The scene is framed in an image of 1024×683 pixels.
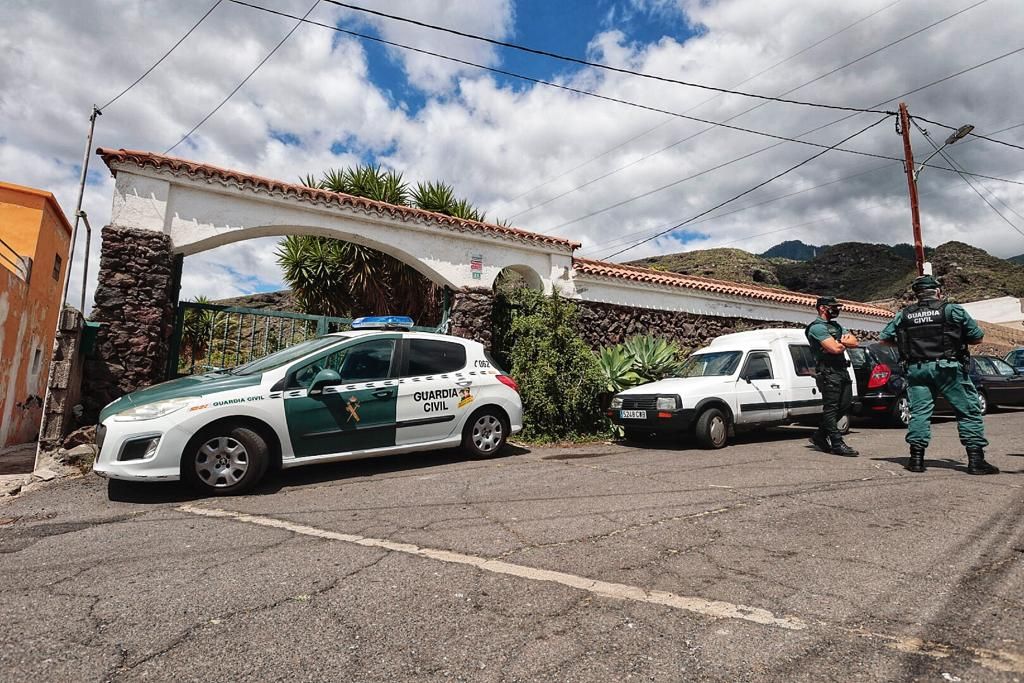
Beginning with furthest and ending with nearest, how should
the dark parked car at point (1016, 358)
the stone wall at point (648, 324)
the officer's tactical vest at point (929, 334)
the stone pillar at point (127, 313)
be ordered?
the dark parked car at point (1016, 358)
the stone wall at point (648, 324)
the stone pillar at point (127, 313)
the officer's tactical vest at point (929, 334)

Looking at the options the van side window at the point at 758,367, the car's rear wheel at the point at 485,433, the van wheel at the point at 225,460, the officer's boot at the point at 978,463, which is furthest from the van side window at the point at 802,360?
the van wheel at the point at 225,460

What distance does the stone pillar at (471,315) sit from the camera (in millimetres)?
10336

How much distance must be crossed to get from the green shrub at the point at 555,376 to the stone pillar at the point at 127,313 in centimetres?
539

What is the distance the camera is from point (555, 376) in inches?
349

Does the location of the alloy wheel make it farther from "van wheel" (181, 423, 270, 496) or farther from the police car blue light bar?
the police car blue light bar

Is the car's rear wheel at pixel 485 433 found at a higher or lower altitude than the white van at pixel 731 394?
lower

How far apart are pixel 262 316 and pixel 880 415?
10.6 m

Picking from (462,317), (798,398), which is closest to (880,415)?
(798,398)

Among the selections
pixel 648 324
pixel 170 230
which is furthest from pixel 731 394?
pixel 170 230

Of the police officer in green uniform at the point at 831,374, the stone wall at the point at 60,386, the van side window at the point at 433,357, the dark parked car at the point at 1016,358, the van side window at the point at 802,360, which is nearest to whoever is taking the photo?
the van side window at the point at 433,357

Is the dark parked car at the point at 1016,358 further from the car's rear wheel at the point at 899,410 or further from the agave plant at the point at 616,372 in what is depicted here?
the agave plant at the point at 616,372

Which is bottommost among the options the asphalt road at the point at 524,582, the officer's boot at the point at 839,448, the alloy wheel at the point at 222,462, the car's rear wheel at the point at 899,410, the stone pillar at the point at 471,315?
the asphalt road at the point at 524,582

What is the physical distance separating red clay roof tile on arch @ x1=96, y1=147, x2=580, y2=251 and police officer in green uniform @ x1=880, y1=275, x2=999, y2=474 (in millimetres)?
6853

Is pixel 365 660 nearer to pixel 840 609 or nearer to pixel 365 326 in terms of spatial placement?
pixel 840 609
